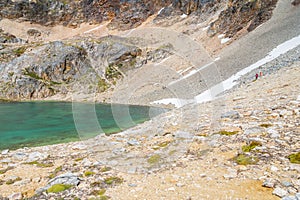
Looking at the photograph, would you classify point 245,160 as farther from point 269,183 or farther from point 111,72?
point 111,72

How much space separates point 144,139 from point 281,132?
7386mm

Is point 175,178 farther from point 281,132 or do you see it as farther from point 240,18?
point 240,18

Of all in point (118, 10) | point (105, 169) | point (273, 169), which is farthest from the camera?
point (118, 10)

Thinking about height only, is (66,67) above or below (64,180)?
above

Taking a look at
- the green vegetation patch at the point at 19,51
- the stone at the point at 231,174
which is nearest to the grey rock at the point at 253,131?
the stone at the point at 231,174

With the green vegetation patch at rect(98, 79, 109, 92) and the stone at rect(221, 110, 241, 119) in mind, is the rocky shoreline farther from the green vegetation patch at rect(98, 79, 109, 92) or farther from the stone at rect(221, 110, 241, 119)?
the green vegetation patch at rect(98, 79, 109, 92)

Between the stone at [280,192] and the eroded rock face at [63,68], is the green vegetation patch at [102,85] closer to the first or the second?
the eroded rock face at [63,68]

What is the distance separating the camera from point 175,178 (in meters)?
8.87

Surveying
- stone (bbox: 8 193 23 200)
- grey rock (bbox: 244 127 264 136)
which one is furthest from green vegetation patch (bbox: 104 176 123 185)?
grey rock (bbox: 244 127 264 136)

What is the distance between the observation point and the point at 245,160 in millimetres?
9219

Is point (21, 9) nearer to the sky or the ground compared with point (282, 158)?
nearer to the sky

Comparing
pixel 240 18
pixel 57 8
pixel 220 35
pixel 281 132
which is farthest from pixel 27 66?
pixel 281 132

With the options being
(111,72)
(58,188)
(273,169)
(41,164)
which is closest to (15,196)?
(58,188)

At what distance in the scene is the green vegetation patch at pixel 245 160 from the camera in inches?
356
